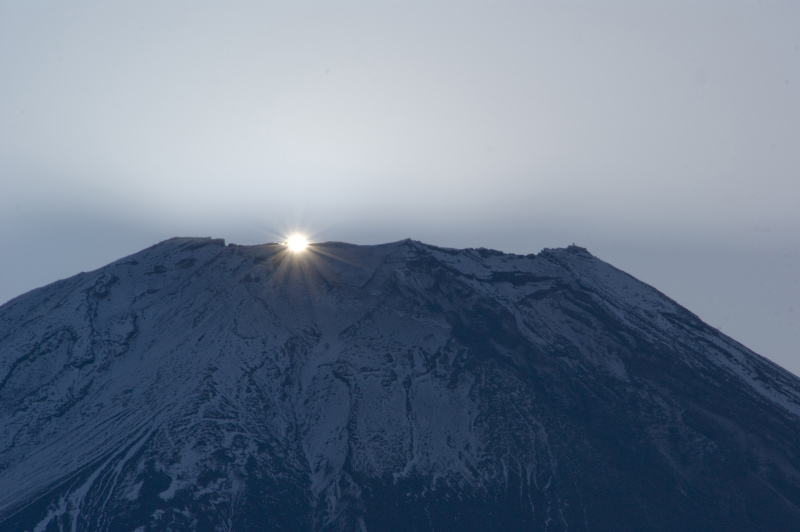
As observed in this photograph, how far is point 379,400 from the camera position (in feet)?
320

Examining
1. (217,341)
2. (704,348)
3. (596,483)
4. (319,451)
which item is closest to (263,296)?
(217,341)

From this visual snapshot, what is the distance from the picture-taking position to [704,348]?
373ft

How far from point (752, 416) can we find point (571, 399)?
19343mm

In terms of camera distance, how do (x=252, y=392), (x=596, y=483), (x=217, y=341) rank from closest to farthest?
(x=596, y=483) → (x=252, y=392) → (x=217, y=341)

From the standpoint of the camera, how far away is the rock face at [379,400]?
281 feet

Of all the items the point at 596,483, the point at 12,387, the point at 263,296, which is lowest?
the point at 596,483

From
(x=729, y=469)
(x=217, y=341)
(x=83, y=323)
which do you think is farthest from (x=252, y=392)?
(x=729, y=469)

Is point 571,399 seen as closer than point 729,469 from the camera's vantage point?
No

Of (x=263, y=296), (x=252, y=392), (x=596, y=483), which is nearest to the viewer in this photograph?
(x=596, y=483)

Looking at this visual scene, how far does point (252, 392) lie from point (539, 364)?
105 ft

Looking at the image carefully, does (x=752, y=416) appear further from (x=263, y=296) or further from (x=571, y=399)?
(x=263, y=296)

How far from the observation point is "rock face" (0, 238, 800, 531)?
85625 mm

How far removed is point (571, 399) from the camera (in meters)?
102

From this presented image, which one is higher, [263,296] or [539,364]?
[263,296]
